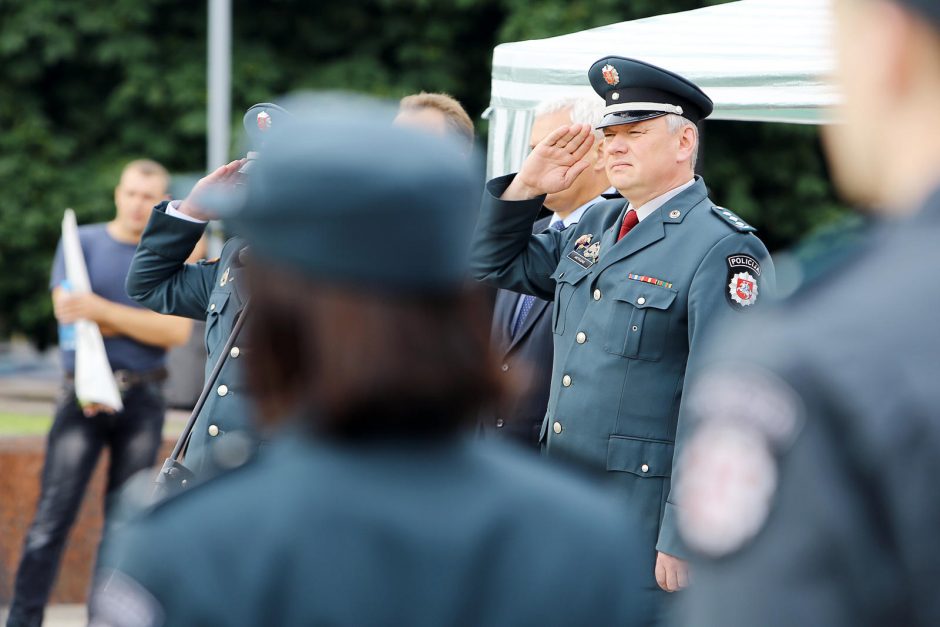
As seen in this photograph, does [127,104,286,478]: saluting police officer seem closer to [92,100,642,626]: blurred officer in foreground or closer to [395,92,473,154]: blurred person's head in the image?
[395,92,473,154]: blurred person's head

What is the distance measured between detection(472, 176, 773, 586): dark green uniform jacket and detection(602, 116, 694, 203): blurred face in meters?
0.06

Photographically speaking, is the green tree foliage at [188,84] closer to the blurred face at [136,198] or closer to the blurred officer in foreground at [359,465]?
the blurred face at [136,198]

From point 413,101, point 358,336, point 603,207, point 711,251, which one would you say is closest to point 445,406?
point 358,336

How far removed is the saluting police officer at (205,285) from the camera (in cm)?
406

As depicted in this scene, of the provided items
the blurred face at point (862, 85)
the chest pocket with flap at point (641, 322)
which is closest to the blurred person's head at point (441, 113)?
the chest pocket with flap at point (641, 322)

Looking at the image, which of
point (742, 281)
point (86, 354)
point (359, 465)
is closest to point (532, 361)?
point (742, 281)

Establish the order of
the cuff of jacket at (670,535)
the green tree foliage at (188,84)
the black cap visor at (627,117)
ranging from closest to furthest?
the cuff of jacket at (670,535)
the black cap visor at (627,117)
the green tree foliage at (188,84)

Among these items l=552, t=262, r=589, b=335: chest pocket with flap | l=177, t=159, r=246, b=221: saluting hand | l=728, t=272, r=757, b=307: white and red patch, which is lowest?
l=552, t=262, r=589, b=335: chest pocket with flap

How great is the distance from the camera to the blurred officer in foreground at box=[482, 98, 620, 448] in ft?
14.8

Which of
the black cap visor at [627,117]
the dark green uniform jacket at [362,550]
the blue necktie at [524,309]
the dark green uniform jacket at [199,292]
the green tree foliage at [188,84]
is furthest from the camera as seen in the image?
the green tree foliage at [188,84]

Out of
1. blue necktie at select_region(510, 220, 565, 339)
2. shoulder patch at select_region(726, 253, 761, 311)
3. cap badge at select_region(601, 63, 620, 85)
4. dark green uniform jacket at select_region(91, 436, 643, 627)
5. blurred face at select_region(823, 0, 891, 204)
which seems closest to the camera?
blurred face at select_region(823, 0, 891, 204)

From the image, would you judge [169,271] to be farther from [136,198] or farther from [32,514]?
[32,514]

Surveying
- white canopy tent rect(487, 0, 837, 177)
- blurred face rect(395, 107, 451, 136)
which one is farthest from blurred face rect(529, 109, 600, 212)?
blurred face rect(395, 107, 451, 136)

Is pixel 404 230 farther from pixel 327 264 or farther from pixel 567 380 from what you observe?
pixel 567 380
